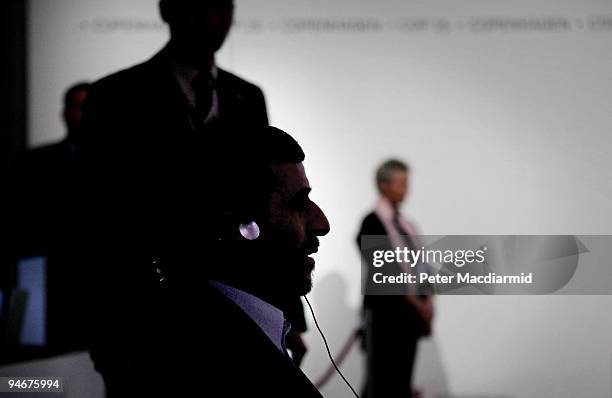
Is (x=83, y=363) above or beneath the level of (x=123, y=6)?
beneath

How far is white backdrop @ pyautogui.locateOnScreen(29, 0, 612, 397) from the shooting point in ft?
9.03

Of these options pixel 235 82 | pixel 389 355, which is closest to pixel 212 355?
pixel 235 82

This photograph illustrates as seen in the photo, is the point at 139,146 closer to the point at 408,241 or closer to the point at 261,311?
the point at 408,241

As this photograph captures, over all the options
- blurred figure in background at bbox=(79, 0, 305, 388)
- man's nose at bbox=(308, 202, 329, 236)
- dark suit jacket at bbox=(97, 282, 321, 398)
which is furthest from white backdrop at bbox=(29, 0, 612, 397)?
dark suit jacket at bbox=(97, 282, 321, 398)

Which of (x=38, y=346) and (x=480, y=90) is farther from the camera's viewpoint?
(x=480, y=90)

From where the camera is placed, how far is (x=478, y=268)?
2688 mm

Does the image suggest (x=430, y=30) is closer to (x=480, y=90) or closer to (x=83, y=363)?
(x=480, y=90)

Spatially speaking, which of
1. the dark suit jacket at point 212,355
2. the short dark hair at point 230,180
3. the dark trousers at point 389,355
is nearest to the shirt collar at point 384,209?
the dark trousers at point 389,355

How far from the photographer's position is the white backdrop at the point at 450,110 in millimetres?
2752

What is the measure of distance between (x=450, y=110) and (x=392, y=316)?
3.03 ft

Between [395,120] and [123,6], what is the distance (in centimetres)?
124

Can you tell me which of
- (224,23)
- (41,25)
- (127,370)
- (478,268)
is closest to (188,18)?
(224,23)

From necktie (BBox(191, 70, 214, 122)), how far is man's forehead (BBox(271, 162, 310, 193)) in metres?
1.06

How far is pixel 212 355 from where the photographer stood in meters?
1.06
